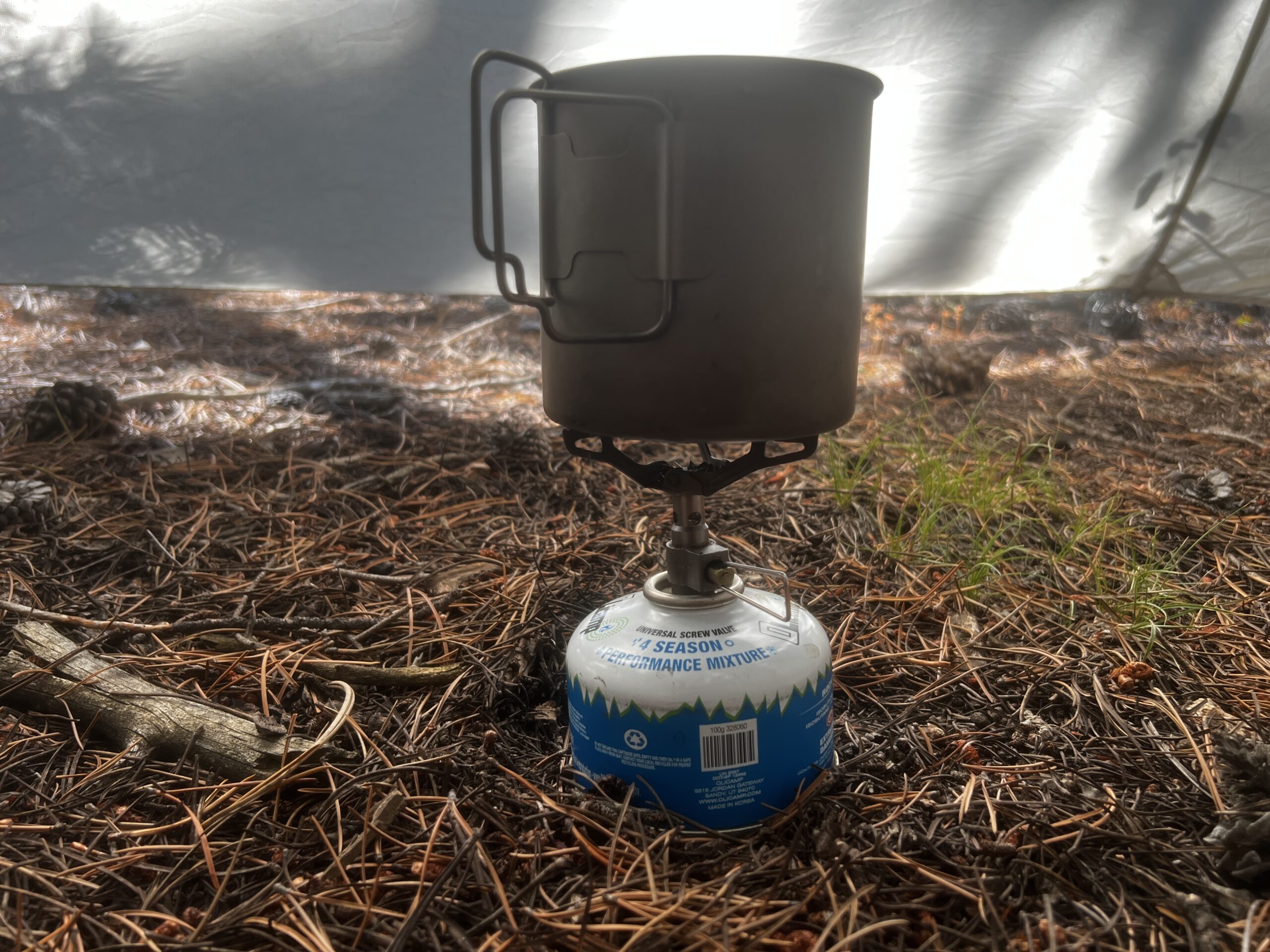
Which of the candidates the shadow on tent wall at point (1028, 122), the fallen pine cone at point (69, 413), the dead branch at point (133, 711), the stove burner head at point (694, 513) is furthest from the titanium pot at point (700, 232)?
the fallen pine cone at point (69, 413)

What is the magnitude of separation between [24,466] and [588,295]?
2.23 m

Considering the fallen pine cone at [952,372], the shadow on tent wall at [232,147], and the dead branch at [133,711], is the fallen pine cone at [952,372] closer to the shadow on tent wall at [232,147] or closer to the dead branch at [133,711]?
the shadow on tent wall at [232,147]

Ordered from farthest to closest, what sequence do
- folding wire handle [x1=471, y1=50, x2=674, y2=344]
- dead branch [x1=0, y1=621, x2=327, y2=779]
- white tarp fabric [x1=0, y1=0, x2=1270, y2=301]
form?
white tarp fabric [x1=0, y1=0, x2=1270, y2=301]
dead branch [x1=0, y1=621, x2=327, y2=779]
folding wire handle [x1=471, y1=50, x2=674, y2=344]

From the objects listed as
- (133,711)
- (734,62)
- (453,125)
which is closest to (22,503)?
(133,711)

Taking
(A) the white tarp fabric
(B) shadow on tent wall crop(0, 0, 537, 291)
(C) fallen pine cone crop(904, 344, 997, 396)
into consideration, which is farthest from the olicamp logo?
(C) fallen pine cone crop(904, 344, 997, 396)

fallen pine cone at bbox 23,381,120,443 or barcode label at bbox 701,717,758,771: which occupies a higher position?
barcode label at bbox 701,717,758,771

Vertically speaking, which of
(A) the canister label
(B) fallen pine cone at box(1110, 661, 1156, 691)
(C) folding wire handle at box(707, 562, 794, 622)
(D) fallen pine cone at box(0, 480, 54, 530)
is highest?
(C) folding wire handle at box(707, 562, 794, 622)

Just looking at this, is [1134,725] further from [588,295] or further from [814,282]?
[588,295]

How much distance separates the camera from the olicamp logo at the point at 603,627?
1263 millimetres

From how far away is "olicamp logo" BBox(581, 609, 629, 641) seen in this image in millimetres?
1263

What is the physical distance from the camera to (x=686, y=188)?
1.04 meters

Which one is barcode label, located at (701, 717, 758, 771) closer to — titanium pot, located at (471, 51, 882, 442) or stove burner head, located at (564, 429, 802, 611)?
stove burner head, located at (564, 429, 802, 611)

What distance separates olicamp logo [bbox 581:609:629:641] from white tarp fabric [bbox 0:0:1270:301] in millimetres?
1925

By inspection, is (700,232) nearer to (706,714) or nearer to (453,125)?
(706,714)
